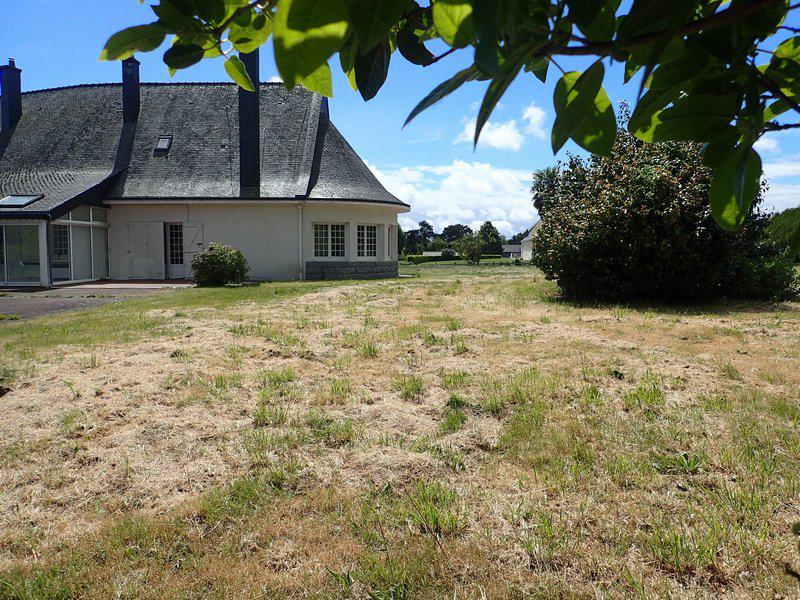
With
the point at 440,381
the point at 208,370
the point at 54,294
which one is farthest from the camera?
the point at 54,294

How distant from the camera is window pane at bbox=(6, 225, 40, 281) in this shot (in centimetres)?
1784

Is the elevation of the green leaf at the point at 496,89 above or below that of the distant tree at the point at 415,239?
below

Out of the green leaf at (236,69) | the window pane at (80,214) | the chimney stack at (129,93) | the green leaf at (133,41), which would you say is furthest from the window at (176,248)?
the green leaf at (133,41)

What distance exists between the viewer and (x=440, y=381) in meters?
5.56

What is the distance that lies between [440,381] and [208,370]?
109 inches

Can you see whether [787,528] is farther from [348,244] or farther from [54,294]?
[348,244]

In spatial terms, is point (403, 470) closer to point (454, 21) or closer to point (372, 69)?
point (372, 69)

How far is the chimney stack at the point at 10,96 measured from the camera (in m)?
23.5

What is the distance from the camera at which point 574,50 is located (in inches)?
24.4

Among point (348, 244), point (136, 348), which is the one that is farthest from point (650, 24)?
point (348, 244)

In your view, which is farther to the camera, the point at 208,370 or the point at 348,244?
the point at 348,244

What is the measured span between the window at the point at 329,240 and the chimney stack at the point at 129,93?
10449 millimetres

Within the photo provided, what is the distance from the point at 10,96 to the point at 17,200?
9186mm

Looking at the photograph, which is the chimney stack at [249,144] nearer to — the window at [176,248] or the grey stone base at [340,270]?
the window at [176,248]
